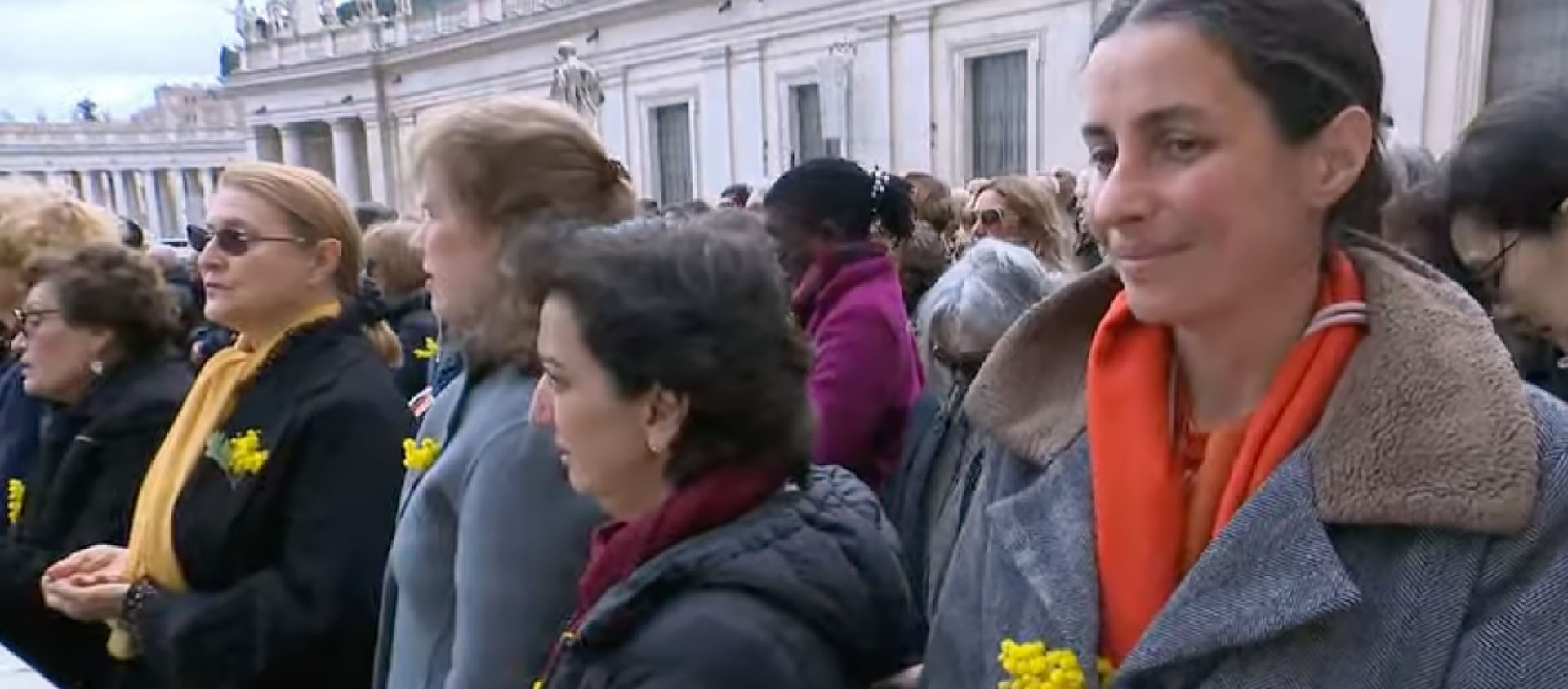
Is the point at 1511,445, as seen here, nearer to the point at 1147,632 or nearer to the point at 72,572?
the point at 1147,632

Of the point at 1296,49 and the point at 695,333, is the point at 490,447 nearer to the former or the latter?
the point at 695,333

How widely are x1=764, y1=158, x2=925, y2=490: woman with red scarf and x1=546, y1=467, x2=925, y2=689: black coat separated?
1701 mm

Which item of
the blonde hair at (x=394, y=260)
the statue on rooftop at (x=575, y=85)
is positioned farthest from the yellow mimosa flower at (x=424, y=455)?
the statue on rooftop at (x=575, y=85)

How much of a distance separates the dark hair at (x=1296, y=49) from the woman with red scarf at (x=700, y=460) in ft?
2.18

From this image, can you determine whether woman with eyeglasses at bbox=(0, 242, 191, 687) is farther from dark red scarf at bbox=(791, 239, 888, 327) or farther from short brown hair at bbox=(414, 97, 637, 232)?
dark red scarf at bbox=(791, 239, 888, 327)

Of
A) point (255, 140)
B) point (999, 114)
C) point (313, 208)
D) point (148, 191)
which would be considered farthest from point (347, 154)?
point (313, 208)

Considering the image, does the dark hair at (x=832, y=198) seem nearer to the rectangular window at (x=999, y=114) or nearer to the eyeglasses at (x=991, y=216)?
the eyeglasses at (x=991, y=216)

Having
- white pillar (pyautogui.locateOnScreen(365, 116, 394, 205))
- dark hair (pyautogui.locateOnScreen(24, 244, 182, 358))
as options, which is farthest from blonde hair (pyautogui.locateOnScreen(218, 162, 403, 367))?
white pillar (pyautogui.locateOnScreen(365, 116, 394, 205))

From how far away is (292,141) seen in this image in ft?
125

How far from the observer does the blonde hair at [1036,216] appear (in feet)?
14.1

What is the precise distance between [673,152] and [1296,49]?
24708mm

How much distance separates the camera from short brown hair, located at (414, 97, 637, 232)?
6.42ft

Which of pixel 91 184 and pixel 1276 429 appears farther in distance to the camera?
pixel 91 184

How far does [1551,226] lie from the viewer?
201 centimetres
